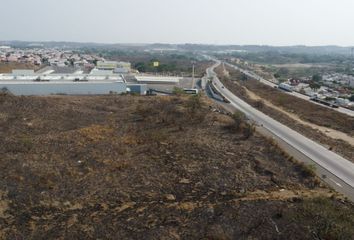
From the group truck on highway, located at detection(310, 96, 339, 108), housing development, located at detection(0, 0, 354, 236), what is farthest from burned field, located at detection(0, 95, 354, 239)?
truck on highway, located at detection(310, 96, 339, 108)

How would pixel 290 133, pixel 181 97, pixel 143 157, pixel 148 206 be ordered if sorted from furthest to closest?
pixel 181 97, pixel 290 133, pixel 143 157, pixel 148 206

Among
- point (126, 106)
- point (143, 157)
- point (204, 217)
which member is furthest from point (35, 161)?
point (126, 106)

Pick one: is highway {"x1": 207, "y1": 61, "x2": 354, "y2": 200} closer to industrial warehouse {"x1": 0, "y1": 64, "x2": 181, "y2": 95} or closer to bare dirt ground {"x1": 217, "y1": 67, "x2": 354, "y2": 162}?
bare dirt ground {"x1": 217, "y1": 67, "x2": 354, "y2": 162}

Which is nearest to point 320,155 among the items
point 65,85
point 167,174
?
point 167,174

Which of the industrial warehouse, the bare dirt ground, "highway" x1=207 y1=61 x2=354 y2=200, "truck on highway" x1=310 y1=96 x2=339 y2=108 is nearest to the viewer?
"highway" x1=207 y1=61 x2=354 y2=200

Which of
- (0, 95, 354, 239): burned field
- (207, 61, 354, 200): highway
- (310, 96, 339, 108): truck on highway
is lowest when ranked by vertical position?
(310, 96, 339, 108): truck on highway

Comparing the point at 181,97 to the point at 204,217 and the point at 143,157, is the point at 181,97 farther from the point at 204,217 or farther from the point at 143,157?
the point at 204,217

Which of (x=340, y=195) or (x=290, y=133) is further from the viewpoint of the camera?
(x=290, y=133)

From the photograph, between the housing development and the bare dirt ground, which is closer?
the housing development

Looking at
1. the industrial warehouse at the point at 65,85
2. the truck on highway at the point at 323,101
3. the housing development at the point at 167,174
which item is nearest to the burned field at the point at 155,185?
the housing development at the point at 167,174
